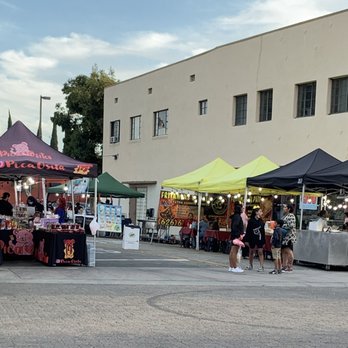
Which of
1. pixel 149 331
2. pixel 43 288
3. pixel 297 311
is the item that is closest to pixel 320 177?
pixel 297 311

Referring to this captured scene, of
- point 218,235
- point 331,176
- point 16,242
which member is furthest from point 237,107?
point 16,242

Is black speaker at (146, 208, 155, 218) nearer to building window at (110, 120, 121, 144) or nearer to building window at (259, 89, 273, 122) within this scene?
building window at (110, 120, 121, 144)

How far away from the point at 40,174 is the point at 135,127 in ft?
68.0

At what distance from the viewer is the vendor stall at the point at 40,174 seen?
14.3 metres

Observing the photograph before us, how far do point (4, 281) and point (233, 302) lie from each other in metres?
4.54

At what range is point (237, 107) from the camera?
27.0m

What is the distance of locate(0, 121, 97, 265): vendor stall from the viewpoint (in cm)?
1434

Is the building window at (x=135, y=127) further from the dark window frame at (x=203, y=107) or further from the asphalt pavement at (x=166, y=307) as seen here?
the asphalt pavement at (x=166, y=307)

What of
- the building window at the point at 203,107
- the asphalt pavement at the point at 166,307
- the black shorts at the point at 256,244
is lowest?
the asphalt pavement at the point at 166,307

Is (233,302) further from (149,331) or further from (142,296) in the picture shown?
(149,331)

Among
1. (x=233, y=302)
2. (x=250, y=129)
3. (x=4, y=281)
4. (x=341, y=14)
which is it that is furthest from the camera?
(x=250, y=129)

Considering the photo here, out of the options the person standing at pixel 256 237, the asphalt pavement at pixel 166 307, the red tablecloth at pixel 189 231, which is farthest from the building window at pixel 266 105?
the asphalt pavement at pixel 166 307

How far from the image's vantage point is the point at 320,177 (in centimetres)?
1719

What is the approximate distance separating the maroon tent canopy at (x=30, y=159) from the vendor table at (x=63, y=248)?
153 cm
